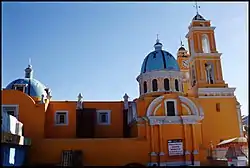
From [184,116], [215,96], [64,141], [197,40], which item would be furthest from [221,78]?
[64,141]

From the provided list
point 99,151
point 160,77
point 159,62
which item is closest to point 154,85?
point 160,77

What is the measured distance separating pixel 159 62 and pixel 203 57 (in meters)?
3.64

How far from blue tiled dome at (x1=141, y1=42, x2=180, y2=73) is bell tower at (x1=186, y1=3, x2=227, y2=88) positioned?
1.70 metres

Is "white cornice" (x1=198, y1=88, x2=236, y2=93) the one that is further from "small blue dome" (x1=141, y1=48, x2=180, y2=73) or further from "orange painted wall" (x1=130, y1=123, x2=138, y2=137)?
"orange painted wall" (x1=130, y1=123, x2=138, y2=137)

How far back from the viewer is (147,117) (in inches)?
773

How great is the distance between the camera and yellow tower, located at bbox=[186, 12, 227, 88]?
75.1 feet

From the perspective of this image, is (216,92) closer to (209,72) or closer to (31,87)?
(209,72)

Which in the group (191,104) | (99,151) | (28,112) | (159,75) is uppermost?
(159,75)

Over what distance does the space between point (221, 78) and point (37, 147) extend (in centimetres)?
1490

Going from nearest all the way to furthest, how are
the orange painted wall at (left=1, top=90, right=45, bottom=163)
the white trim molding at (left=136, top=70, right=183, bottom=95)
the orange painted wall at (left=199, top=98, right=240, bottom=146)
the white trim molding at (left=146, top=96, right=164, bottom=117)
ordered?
1. the orange painted wall at (left=1, top=90, right=45, bottom=163)
2. the white trim molding at (left=146, top=96, right=164, bottom=117)
3. the orange painted wall at (left=199, top=98, right=240, bottom=146)
4. the white trim molding at (left=136, top=70, right=183, bottom=95)

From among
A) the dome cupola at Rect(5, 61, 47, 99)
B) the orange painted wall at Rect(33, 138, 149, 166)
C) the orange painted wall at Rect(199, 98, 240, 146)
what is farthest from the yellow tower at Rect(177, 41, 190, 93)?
the dome cupola at Rect(5, 61, 47, 99)

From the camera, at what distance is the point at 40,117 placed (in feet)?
64.0

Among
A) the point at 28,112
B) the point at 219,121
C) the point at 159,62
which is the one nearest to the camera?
the point at 28,112

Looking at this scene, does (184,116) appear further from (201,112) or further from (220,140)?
(220,140)
